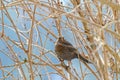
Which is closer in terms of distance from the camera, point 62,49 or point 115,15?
point 115,15

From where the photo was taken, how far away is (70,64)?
60.9 inches

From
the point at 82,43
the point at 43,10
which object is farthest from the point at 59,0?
the point at 82,43

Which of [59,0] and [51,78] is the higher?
[59,0]

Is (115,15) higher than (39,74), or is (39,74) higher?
(115,15)

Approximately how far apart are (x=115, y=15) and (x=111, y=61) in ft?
1.41

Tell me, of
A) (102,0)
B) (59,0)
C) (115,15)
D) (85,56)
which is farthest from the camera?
(85,56)

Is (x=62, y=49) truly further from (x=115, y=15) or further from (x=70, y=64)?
(x=115, y=15)

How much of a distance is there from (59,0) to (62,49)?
360 mm

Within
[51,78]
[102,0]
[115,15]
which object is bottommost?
[51,78]

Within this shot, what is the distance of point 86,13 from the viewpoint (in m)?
1.27

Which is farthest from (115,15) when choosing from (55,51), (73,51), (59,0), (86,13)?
(55,51)

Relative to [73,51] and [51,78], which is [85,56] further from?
[51,78]

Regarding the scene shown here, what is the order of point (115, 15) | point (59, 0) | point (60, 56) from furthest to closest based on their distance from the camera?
point (60, 56)
point (59, 0)
point (115, 15)

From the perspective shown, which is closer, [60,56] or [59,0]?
[59,0]
